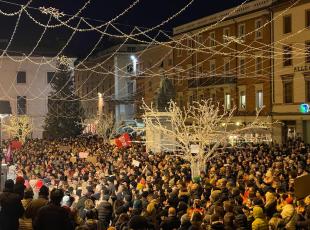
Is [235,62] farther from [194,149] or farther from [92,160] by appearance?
[194,149]

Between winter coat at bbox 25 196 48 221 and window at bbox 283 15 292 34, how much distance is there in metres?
28.9

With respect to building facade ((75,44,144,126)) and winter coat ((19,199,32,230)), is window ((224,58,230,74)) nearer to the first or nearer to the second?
building facade ((75,44,144,126))

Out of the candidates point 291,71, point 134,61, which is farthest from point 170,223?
point 134,61

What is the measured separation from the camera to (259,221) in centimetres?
934

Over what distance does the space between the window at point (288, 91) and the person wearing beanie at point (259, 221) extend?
27.0m

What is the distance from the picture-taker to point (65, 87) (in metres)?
52.5

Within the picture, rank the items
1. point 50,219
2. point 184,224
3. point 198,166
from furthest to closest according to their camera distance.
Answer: point 198,166
point 184,224
point 50,219

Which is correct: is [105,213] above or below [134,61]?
below

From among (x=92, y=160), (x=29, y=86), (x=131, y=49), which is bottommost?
(x=92, y=160)

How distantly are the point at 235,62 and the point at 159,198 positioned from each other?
1170 inches

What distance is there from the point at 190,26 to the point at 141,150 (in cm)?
1898

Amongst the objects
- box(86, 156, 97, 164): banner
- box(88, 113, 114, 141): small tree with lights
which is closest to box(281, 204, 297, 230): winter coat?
box(86, 156, 97, 164): banner

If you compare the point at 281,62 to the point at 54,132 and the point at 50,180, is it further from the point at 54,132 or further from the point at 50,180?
the point at 54,132

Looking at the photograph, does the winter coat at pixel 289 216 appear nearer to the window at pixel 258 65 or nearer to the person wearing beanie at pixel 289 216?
the person wearing beanie at pixel 289 216
